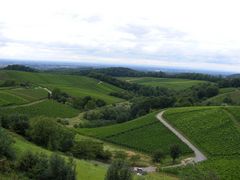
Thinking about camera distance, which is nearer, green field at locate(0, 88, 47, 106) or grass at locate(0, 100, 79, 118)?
grass at locate(0, 100, 79, 118)

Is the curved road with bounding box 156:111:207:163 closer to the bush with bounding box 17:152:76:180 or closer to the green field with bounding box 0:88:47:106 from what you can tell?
the bush with bounding box 17:152:76:180

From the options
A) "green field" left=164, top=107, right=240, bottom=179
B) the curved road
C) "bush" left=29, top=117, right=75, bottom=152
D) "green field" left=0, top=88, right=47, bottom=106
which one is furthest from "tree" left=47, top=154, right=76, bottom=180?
"green field" left=0, top=88, right=47, bottom=106

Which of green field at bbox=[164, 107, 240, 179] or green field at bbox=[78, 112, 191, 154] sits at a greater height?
green field at bbox=[164, 107, 240, 179]

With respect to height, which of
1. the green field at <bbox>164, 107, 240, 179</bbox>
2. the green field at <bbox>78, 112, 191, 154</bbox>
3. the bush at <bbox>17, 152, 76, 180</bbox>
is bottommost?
the green field at <bbox>78, 112, 191, 154</bbox>

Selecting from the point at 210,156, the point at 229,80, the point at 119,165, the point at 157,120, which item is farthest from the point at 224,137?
the point at 229,80

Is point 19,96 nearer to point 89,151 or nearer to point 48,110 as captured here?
point 48,110

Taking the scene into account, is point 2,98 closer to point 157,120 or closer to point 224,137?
point 157,120
